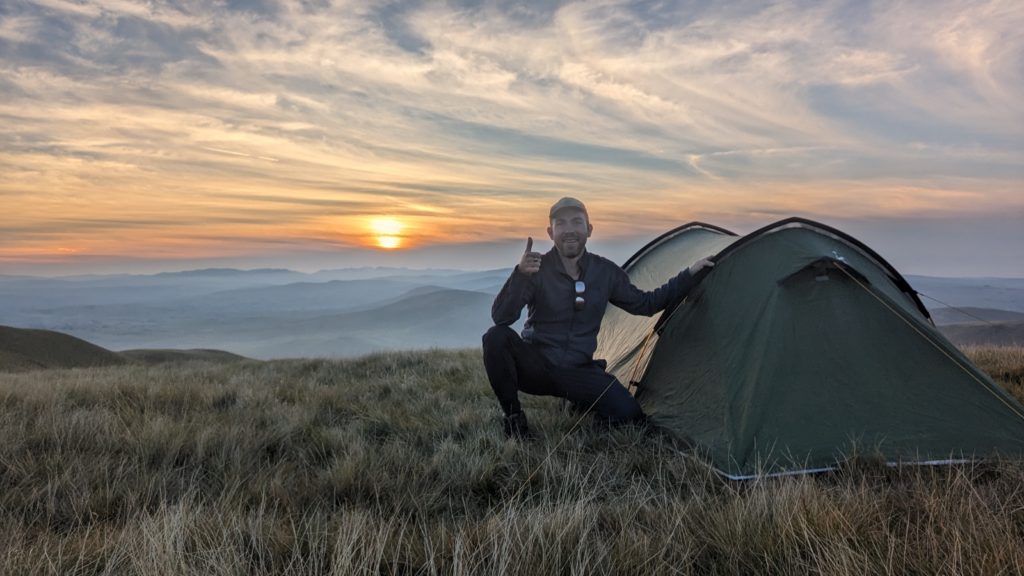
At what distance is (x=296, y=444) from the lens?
4.37 metres

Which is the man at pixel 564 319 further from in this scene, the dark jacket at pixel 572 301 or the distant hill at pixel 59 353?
the distant hill at pixel 59 353

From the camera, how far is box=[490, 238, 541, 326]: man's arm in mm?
4559

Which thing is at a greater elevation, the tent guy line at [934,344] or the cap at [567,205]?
the cap at [567,205]

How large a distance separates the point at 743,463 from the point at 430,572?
Answer: 2.51m

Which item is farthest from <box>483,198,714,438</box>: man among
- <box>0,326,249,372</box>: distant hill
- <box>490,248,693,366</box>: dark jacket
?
<box>0,326,249,372</box>: distant hill

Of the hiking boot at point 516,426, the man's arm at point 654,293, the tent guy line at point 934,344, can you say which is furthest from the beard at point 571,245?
the tent guy line at point 934,344

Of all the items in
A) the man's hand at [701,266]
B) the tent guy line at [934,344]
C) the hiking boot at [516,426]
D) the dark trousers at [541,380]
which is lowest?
the hiking boot at [516,426]

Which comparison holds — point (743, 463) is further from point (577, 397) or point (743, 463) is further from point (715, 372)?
point (577, 397)

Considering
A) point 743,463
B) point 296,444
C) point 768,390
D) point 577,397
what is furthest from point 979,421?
point 296,444

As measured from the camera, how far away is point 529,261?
454cm

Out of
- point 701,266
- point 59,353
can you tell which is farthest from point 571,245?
point 59,353

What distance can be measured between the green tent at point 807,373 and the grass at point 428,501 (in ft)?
0.90

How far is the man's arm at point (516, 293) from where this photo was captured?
15.0 ft

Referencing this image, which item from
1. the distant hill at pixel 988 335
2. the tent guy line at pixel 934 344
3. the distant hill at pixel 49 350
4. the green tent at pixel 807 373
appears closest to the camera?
the green tent at pixel 807 373
